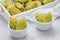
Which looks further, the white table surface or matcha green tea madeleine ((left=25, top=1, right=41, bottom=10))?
matcha green tea madeleine ((left=25, top=1, right=41, bottom=10))

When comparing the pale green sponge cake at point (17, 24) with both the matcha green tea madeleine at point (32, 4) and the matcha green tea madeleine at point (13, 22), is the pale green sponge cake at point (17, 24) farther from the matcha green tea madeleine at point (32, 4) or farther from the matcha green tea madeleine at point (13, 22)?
the matcha green tea madeleine at point (32, 4)

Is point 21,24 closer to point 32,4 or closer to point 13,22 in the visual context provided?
point 13,22

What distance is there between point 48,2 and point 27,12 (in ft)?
0.43

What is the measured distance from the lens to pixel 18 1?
0.72m

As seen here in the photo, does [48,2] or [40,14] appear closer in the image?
[40,14]

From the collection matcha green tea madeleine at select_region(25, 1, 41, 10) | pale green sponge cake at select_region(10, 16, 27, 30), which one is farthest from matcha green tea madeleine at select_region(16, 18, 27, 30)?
matcha green tea madeleine at select_region(25, 1, 41, 10)

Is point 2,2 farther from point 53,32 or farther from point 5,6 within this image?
point 53,32

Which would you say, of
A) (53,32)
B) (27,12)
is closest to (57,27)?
(53,32)

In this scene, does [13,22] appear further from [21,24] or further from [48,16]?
[48,16]

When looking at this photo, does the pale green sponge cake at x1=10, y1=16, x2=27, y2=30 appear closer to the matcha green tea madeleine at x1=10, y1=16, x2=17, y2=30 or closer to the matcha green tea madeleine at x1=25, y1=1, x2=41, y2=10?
the matcha green tea madeleine at x1=10, y1=16, x2=17, y2=30

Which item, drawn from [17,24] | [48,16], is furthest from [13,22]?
[48,16]

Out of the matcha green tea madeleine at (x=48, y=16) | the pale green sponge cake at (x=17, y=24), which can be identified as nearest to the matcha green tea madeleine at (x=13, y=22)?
the pale green sponge cake at (x=17, y=24)

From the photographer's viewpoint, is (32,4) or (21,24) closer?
(21,24)

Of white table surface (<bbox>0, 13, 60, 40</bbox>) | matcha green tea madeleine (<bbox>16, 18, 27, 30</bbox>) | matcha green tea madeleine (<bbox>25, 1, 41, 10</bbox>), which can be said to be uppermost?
matcha green tea madeleine (<bbox>16, 18, 27, 30</bbox>)
